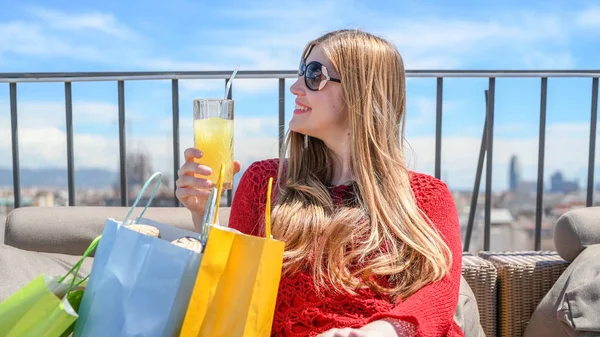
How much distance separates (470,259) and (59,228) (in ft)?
5.19

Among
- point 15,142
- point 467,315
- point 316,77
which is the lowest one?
point 467,315

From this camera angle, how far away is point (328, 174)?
183 centimetres

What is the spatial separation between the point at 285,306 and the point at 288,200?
303 mm

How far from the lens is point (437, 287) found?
1.54 metres

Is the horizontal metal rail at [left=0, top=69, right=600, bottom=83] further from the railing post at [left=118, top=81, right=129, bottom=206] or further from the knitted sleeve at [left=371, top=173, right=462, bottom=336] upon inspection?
the knitted sleeve at [left=371, top=173, right=462, bottom=336]

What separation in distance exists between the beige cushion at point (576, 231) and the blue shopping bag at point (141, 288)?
70.5 inches

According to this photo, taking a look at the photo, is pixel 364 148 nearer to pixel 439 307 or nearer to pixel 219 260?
pixel 439 307

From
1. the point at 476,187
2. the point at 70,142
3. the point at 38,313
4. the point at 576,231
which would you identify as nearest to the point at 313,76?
the point at 38,313

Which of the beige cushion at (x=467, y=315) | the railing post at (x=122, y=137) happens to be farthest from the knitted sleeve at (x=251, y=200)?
the railing post at (x=122, y=137)

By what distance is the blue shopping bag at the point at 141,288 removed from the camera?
43.9 inches

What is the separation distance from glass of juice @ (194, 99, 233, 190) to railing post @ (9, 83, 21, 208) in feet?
6.23

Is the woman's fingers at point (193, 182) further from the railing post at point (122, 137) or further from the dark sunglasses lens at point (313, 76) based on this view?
the railing post at point (122, 137)

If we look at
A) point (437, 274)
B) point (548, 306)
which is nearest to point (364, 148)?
point (437, 274)

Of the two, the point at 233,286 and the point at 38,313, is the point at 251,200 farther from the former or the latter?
the point at 38,313
